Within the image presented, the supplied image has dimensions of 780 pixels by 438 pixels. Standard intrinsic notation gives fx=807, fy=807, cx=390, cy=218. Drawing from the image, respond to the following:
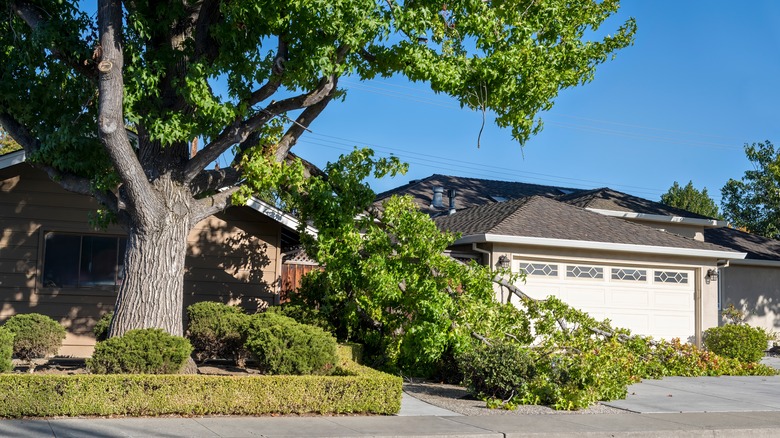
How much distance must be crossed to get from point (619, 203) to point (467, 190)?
18.2ft

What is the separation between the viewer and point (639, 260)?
19.5 meters

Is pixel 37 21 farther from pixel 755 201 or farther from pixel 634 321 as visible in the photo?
pixel 755 201

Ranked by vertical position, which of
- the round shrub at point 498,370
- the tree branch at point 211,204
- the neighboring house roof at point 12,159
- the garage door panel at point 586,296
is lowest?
the round shrub at point 498,370

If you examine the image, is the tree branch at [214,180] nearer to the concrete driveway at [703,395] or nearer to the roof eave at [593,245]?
the roof eave at [593,245]

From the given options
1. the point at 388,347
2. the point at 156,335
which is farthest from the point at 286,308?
the point at 156,335

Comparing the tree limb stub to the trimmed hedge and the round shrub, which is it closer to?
the trimmed hedge

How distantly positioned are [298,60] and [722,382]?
33.9 feet

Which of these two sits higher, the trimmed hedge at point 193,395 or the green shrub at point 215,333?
the green shrub at point 215,333

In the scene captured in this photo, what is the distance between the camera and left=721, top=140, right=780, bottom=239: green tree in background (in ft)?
108

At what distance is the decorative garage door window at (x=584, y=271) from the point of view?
737 inches

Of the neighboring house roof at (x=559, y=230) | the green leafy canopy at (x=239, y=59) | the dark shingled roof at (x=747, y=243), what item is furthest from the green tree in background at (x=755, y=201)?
the green leafy canopy at (x=239, y=59)

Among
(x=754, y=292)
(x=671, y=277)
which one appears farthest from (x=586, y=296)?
(x=754, y=292)

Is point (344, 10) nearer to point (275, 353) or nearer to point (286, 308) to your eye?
point (275, 353)

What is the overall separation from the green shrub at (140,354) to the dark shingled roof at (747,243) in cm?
2013
